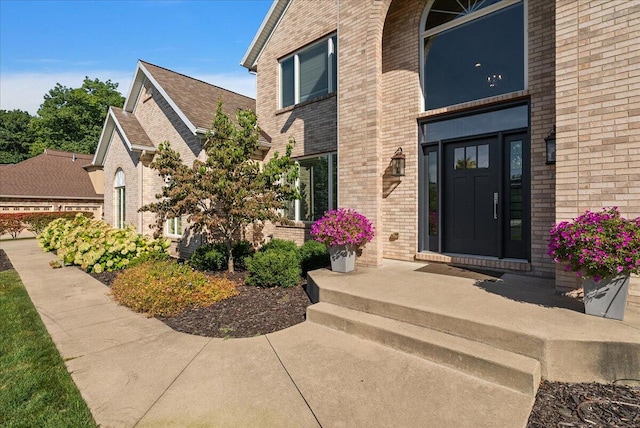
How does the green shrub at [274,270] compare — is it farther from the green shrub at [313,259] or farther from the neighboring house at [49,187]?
the neighboring house at [49,187]

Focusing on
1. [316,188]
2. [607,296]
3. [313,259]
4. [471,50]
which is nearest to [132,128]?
[316,188]

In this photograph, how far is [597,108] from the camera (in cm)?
404

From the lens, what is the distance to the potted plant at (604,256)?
3.15 m

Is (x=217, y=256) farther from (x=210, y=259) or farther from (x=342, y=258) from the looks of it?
(x=342, y=258)

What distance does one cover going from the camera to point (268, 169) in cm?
718

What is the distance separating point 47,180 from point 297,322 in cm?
2589

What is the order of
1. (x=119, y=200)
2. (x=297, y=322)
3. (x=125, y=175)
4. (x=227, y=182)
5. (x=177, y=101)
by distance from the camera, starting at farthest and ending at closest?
1. (x=119, y=200)
2. (x=125, y=175)
3. (x=177, y=101)
4. (x=227, y=182)
5. (x=297, y=322)

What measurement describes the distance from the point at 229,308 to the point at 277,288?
51.0 inches

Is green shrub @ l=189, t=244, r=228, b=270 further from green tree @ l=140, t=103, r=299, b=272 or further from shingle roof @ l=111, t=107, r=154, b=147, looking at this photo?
shingle roof @ l=111, t=107, r=154, b=147

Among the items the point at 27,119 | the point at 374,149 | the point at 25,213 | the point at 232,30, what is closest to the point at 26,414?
the point at 374,149

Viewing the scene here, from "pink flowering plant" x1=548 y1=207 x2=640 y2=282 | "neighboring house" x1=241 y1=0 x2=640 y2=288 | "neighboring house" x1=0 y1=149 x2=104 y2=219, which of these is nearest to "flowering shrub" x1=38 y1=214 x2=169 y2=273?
"neighboring house" x1=241 y1=0 x2=640 y2=288

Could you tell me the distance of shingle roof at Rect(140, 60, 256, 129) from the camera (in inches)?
391

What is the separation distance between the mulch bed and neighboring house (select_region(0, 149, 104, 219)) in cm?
1805

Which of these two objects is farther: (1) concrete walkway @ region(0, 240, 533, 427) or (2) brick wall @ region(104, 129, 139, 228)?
(2) brick wall @ region(104, 129, 139, 228)
